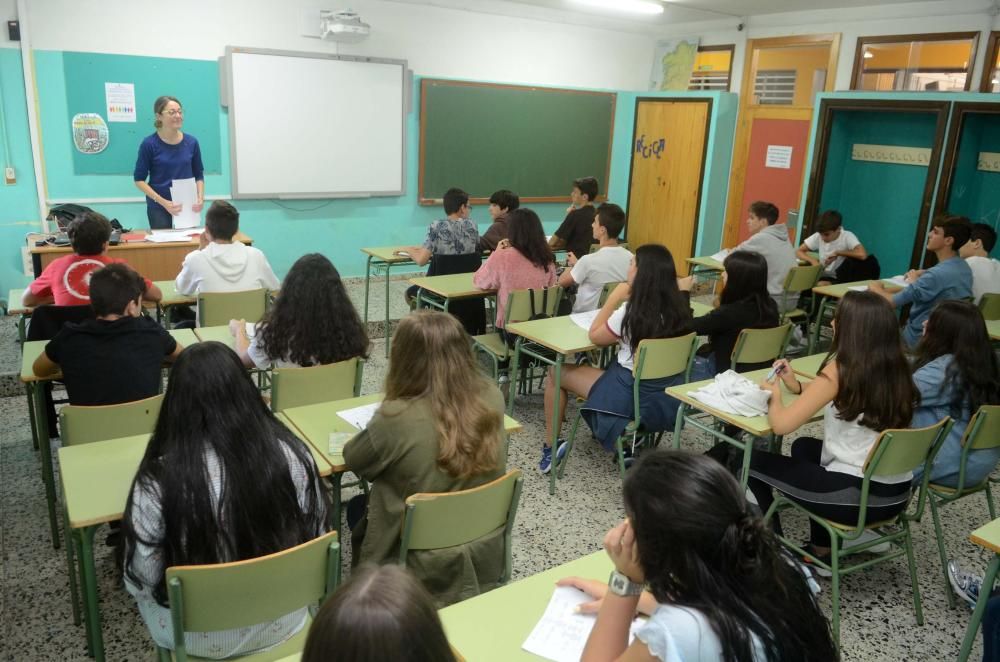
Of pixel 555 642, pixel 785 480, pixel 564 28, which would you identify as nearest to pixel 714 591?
pixel 555 642

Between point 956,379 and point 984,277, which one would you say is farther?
point 984,277

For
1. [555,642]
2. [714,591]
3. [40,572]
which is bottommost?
[40,572]

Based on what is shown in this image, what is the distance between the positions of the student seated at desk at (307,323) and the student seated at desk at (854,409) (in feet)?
5.88

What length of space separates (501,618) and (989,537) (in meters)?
1.51

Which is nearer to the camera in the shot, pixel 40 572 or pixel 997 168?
pixel 40 572

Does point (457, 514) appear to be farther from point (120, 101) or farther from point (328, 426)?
point (120, 101)

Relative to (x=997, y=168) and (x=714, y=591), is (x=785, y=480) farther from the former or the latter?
(x=997, y=168)

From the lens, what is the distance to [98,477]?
7.04 feet

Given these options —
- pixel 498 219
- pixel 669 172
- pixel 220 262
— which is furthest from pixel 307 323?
pixel 669 172

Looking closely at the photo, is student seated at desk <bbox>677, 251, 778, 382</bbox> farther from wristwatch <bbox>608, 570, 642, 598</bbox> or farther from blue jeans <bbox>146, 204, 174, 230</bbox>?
blue jeans <bbox>146, 204, 174, 230</bbox>

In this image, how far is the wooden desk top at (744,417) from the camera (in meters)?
2.85

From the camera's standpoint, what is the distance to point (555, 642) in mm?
1552

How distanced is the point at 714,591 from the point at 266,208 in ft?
21.3

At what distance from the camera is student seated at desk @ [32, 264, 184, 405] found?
271 centimetres
